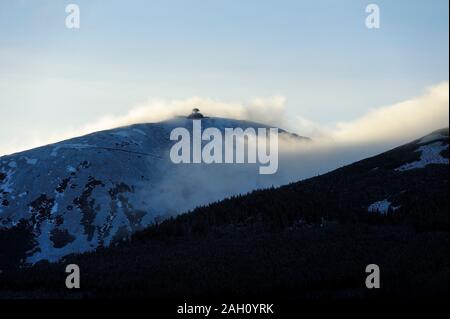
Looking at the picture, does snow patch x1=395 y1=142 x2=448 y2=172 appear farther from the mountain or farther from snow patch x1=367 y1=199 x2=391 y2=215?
snow patch x1=367 y1=199 x2=391 y2=215

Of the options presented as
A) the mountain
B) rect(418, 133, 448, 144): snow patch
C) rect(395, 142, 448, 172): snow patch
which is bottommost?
the mountain

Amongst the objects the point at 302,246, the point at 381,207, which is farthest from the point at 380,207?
the point at 302,246

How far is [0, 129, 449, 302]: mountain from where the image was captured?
177 ft

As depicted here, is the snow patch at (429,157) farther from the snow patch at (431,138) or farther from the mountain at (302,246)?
the snow patch at (431,138)

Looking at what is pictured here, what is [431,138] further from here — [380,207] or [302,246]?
[302,246]

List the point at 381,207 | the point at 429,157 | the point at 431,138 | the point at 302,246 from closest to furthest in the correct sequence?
the point at 302,246 < the point at 381,207 < the point at 429,157 < the point at 431,138

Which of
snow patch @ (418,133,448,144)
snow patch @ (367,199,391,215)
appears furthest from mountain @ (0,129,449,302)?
snow patch @ (418,133,448,144)

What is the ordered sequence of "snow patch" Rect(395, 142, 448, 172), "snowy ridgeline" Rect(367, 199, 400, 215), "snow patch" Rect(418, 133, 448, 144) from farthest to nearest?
1. "snow patch" Rect(418, 133, 448, 144)
2. "snow patch" Rect(395, 142, 448, 172)
3. "snowy ridgeline" Rect(367, 199, 400, 215)

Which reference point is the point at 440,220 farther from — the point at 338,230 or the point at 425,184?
the point at 425,184

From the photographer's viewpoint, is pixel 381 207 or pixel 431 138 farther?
pixel 431 138

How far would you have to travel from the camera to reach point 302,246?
73438 mm

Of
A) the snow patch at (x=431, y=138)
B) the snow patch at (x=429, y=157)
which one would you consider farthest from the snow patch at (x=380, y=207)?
the snow patch at (x=431, y=138)

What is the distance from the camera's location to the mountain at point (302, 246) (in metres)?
54.1
